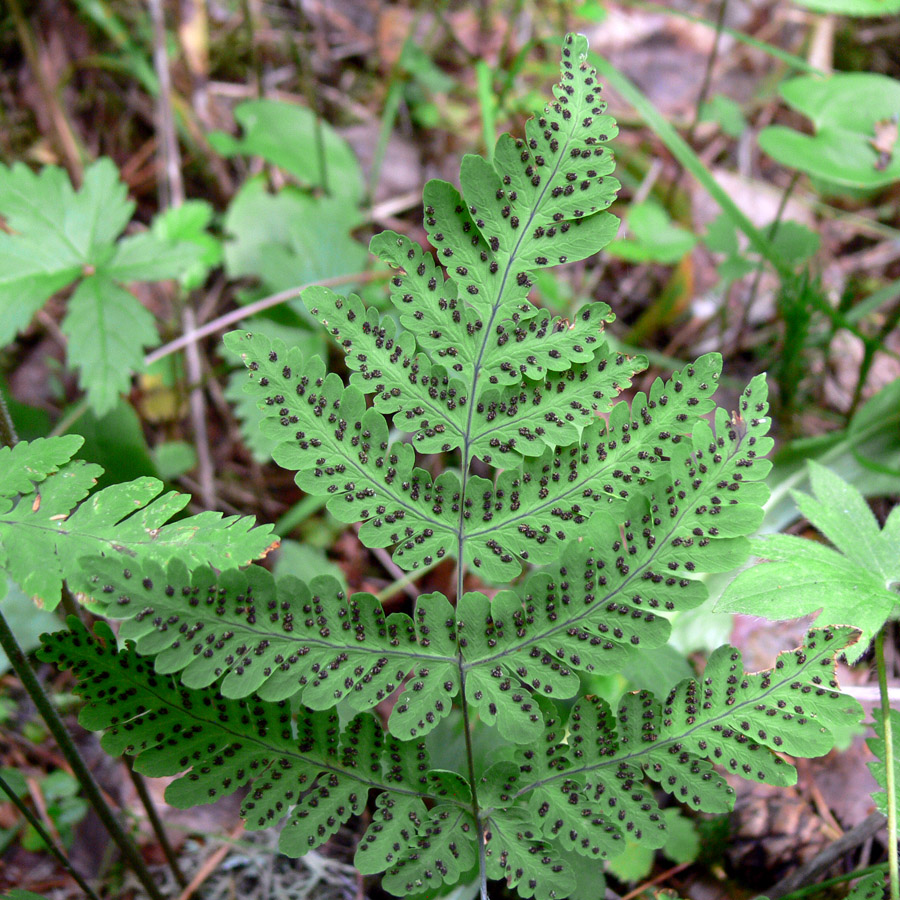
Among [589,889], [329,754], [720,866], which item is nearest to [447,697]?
[329,754]

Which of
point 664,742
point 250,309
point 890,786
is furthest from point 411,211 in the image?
point 890,786

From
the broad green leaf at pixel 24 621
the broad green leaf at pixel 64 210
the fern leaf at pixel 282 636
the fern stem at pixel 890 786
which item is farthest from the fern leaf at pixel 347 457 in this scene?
the broad green leaf at pixel 64 210

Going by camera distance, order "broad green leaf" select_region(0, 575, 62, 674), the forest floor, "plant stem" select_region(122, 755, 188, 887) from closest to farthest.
Result: "plant stem" select_region(122, 755, 188, 887)
the forest floor
"broad green leaf" select_region(0, 575, 62, 674)

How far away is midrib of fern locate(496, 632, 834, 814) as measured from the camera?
1.35 m

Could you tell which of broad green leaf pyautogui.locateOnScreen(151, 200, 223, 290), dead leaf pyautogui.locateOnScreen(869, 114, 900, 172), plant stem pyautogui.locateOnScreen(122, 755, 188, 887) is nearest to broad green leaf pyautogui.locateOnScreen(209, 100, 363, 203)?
broad green leaf pyautogui.locateOnScreen(151, 200, 223, 290)

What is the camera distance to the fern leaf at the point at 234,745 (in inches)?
49.4

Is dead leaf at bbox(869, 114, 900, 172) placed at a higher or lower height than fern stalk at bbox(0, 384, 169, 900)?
higher

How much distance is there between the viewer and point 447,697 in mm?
1324

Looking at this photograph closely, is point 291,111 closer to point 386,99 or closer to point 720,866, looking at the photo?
point 386,99

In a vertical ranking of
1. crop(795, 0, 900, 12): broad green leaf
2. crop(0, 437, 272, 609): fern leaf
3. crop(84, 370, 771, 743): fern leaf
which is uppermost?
crop(795, 0, 900, 12): broad green leaf

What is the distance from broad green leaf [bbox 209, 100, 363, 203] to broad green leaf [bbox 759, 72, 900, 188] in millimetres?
2062

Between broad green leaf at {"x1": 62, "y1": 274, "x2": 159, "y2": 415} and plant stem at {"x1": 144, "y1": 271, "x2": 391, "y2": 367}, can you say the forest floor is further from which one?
broad green leaf at {"x1": 62, "y1": 274, "x2": 159, "y2": 415}

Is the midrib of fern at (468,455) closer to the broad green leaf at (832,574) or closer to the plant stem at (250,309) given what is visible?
the broad green leaf at (832,574)

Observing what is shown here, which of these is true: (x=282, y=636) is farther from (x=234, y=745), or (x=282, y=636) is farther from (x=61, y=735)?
(x=61, y=735)
